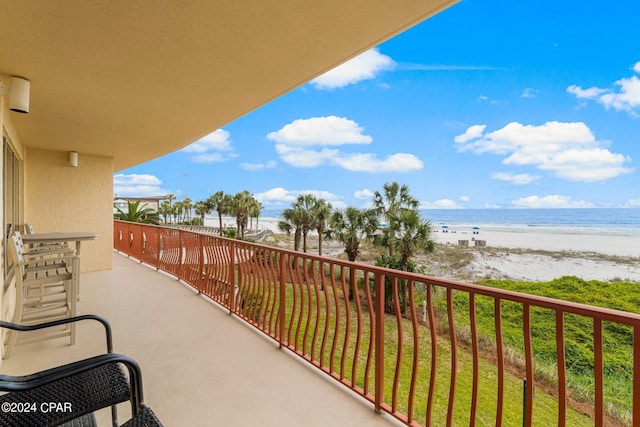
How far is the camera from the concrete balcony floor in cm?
201

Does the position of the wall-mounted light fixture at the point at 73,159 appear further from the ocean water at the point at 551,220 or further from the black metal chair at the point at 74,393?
the ocean water at the point at 551,220

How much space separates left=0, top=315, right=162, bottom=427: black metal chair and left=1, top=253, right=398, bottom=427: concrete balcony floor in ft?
2.67

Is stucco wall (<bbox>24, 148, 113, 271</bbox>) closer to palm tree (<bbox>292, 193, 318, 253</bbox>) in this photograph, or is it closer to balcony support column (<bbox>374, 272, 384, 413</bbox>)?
balcony support column (<bbox>374, 272, 384, 413</bbox>)

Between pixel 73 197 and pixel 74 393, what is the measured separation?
619 centimetres

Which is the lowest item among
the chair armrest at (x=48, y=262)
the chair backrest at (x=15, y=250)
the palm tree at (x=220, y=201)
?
the chair armrest at (x=48, y=262)

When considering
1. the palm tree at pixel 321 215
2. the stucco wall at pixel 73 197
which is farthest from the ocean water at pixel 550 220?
the stucco wall at pixel 73 197

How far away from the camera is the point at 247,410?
2.05 metres

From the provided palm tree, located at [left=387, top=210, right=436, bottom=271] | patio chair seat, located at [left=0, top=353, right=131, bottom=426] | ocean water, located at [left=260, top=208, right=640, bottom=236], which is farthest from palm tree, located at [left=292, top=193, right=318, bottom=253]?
patio chair seat, located at [left=0, top=353, right=131, bottom=426]

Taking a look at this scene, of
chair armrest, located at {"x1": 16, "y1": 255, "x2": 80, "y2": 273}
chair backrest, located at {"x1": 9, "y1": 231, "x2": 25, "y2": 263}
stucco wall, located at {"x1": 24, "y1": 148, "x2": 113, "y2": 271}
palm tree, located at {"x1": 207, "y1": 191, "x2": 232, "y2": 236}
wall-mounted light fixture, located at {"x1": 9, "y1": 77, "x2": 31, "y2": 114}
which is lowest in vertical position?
chair armrest, located at {"x1": 16, "y1": 255, "x2": 80, "y2": 273}

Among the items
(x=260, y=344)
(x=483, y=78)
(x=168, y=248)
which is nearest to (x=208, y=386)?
(x=260, y=344)

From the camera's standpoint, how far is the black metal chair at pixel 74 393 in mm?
1055

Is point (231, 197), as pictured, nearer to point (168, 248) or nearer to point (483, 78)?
point (168, 248)

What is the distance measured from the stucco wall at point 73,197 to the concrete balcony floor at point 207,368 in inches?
98.4

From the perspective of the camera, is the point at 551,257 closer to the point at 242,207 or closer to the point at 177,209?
the point at 242,207
